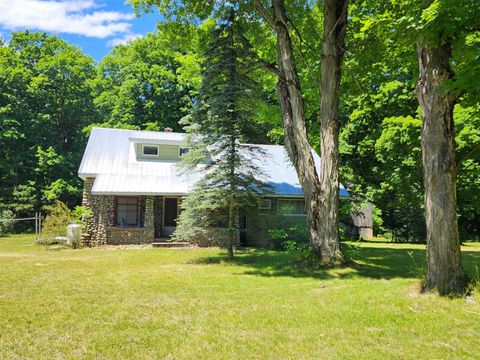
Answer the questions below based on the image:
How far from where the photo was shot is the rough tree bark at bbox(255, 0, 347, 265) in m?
11.2

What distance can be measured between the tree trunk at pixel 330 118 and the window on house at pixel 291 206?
30.0 feet

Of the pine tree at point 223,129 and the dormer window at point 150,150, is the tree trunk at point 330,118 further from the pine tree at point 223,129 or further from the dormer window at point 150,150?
the dormer window at point 150,150

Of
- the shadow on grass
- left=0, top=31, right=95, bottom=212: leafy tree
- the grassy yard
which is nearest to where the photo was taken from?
the grassy yard

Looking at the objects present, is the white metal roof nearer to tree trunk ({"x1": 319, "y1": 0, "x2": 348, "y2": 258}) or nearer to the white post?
the white post

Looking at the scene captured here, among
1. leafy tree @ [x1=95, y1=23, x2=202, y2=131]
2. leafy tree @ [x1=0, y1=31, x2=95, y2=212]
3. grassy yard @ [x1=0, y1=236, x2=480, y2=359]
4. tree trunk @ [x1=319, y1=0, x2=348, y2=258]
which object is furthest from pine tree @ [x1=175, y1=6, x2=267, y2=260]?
leafy tree @ [x1=0, y1=31, x2=95, y2=212]

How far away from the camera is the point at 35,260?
1316 cm

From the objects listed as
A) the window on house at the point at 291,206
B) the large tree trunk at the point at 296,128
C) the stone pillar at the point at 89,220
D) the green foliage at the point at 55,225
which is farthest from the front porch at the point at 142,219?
the large tree trunk at the point at 296,128

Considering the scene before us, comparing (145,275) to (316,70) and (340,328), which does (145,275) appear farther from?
Answer: (316,70)

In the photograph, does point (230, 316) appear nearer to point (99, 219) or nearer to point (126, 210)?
point (99, 219)

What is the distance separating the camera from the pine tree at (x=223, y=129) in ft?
44.3

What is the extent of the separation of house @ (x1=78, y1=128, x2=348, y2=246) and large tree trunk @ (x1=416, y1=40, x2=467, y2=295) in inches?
416

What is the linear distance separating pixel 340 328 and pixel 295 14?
38.5 feet

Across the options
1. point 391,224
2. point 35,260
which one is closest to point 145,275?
point 35,260

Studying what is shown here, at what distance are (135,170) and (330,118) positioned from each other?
1220cm
